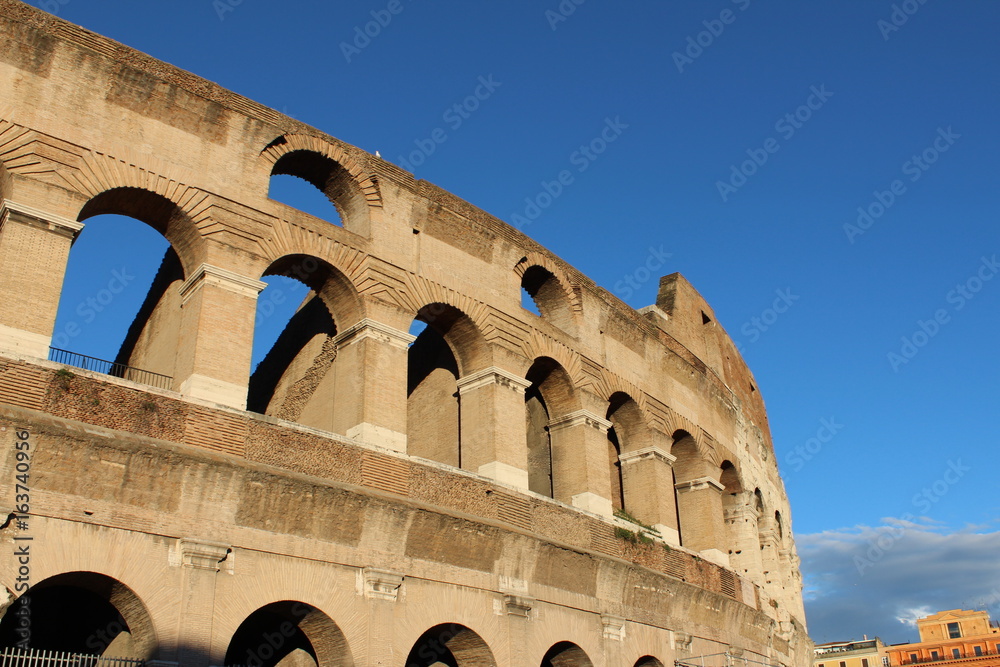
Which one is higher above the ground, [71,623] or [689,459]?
[689,459]

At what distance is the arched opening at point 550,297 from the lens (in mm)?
14852

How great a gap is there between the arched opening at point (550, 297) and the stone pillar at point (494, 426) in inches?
81.1

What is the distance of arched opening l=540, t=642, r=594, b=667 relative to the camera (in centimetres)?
1209

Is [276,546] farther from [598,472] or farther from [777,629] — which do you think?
[777,629]

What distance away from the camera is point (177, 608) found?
28.1ft

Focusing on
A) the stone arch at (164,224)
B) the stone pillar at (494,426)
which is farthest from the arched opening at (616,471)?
the stone arch at (164,224)

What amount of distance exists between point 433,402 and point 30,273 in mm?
6361

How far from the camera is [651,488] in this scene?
1518 centimetres

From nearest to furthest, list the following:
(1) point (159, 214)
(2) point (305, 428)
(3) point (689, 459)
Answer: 1. (2) point (305, 428)
2. (1) point (159, 214)
3. (3) point (689, 459)

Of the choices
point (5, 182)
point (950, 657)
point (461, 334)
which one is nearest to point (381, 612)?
point (461, 334)

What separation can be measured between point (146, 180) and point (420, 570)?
200 inches

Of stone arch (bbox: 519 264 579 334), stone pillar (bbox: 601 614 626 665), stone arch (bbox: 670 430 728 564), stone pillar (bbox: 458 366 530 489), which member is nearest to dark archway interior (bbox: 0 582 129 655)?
stone pillar (bbox: 458 366 530 489)

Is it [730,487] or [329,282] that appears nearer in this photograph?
[329,282]

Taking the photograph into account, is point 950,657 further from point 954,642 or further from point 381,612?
point 381,612
